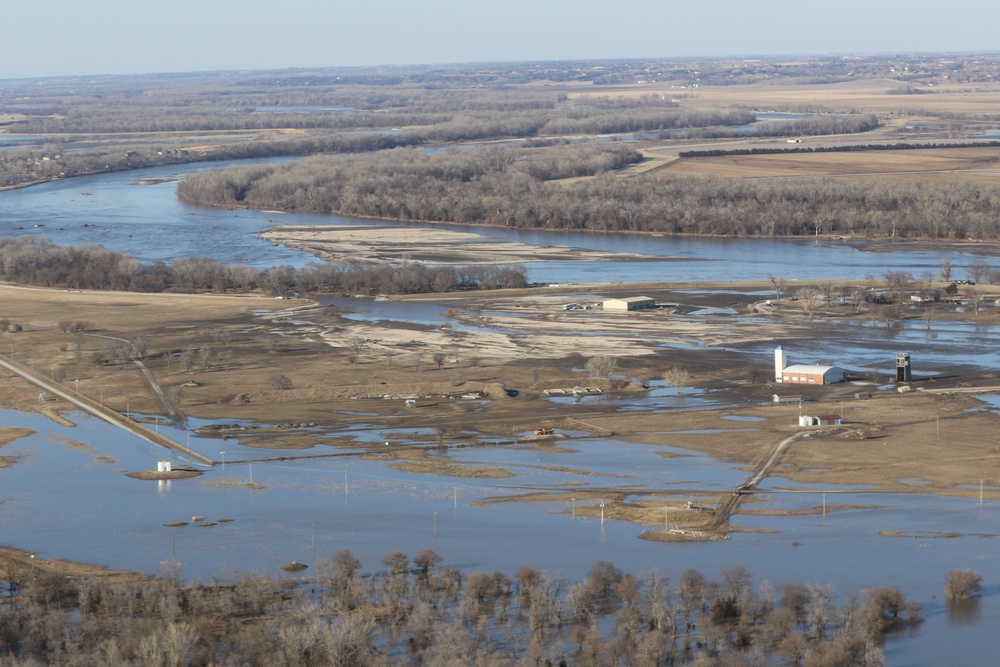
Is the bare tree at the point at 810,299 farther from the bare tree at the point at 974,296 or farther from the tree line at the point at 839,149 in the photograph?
the tree line at the point at 839,149

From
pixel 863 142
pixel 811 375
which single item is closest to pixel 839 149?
pixel 863 142

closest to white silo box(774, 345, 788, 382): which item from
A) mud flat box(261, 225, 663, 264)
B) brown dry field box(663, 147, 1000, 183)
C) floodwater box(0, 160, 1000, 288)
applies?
floodwater box(0, 160, 1000, 288)

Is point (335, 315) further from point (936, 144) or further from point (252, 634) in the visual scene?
point (936, 144)

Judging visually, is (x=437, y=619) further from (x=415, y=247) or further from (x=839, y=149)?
(x=839, y=149)

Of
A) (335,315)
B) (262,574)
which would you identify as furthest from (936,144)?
(262,574)

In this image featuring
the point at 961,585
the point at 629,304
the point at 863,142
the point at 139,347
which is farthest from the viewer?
the point at 863,142

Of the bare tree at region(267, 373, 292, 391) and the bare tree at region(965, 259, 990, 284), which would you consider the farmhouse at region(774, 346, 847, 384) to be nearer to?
the bare tree at region(267, 373, 292, 391)

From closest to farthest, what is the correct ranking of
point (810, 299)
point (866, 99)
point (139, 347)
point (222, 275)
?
point (139, 347) < point (810, 299) < point (222, 275) < point (866, 99)

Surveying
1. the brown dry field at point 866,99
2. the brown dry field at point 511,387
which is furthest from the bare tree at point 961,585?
the brown dry field at point 866,99
